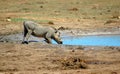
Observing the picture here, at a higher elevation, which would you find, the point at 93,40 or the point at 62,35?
the point at 93,40

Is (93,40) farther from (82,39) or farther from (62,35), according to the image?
(62,35)

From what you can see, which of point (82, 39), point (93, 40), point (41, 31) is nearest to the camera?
point (41, 31)

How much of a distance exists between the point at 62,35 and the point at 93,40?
1833 millimetres

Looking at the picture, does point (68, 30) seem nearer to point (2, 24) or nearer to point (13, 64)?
Answer: point (2, 24)

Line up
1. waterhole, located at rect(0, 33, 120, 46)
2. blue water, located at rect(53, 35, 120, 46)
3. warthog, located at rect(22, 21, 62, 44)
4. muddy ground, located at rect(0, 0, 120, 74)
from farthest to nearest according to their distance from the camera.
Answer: waterhole, located at rect(0, 33, 120, 46), blue water, located at rect(53, 35, 120, 46), warthog, located at rect(22, 21, 62, 44), muddy ground, located at rect(0, 0, 120, 74)

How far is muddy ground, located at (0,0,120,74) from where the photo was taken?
10555 millimetres

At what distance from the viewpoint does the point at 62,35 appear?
17.9 m

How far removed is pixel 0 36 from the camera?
57.2 feet

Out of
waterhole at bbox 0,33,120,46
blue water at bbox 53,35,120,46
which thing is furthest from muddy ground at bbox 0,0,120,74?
blue water at bbox 53,35,120,46

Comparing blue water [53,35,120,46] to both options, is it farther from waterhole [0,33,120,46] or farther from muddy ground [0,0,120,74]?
muddy ground [0,0,120,74]

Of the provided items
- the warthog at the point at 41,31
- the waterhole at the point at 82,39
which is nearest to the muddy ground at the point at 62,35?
the waterhole at the point at 82,39

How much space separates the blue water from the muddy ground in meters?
0.87

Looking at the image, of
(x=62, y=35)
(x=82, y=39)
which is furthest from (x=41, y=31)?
(x=62, y=35)

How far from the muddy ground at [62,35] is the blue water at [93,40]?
34.2 inches
